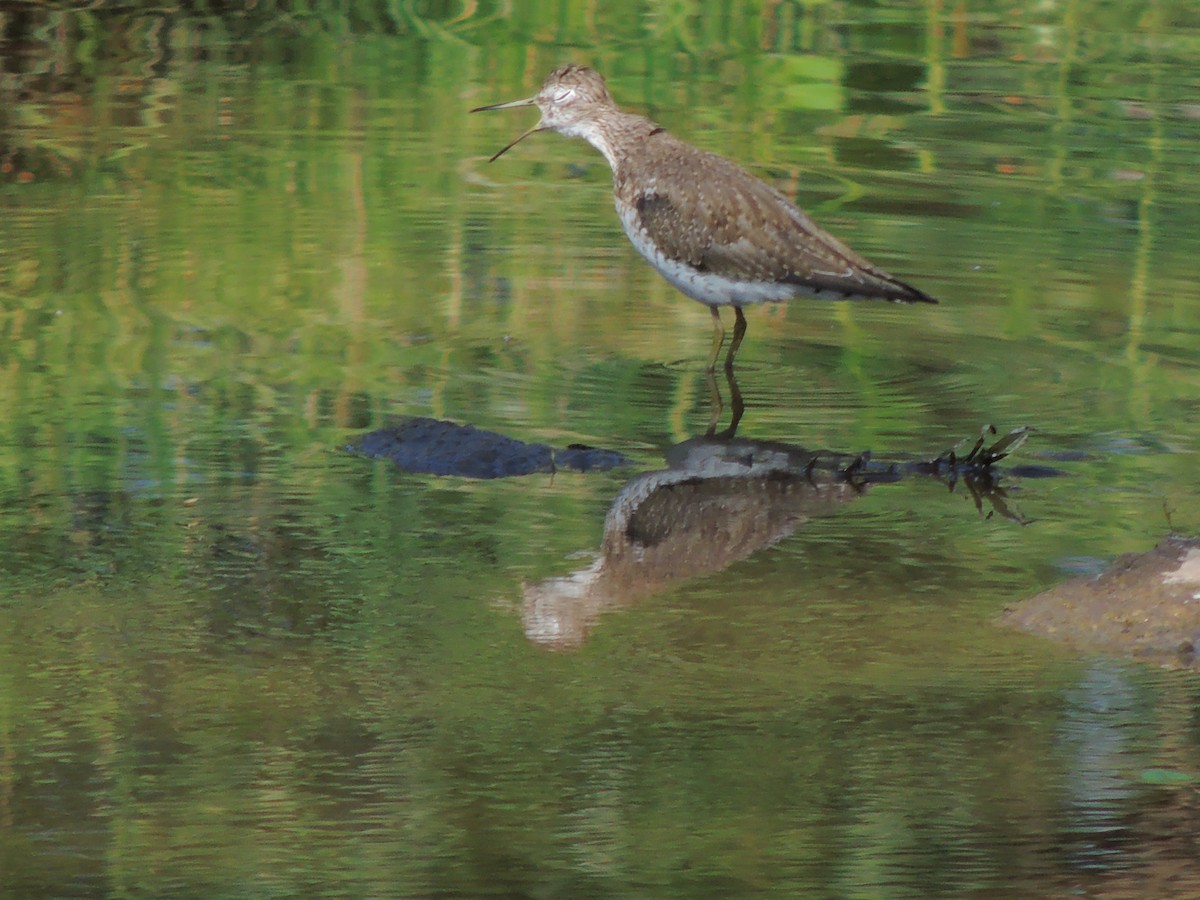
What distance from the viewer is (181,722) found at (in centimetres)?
457

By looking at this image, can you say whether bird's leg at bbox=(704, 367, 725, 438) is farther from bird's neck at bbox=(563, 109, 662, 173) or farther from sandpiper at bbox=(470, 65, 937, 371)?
bird's neck at bbox=(563, 109, 662, 173)

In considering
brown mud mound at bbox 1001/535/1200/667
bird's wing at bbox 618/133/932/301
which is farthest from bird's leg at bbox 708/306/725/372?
brown mud mound at bbox 1001/535/1200/667

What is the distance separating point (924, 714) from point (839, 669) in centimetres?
30

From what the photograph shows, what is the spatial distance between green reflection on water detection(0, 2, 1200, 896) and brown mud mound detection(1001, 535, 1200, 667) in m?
0.13

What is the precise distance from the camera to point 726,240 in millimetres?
7746

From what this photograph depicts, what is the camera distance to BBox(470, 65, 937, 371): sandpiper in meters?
7.57

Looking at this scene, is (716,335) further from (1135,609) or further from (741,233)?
(1135,609)

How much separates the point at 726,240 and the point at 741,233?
62mm

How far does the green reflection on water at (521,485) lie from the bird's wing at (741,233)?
1.21 feet

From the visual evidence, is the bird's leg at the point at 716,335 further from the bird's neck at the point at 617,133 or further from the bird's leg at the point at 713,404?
the bird's neck at the point at 617,133

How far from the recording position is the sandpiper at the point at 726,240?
7574 mm

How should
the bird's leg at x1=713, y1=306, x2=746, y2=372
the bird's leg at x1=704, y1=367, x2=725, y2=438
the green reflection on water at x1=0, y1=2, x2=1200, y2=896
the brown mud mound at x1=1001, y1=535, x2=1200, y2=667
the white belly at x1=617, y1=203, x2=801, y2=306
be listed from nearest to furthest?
the green reflection on water at x1=0, y1=2, x2=1200, y2=896
the brown mud mound at x1=1001, y1=535, x2=1200, y2=667
the bird's leg at x1=704, y1=367, x2=725, y2=438
the white belly at x1=617, y1=203, x2=801, y2=306
the bird's leg at x1=713, y1=306, x2=746, y2=372

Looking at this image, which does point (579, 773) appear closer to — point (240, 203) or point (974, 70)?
point (240, 203)

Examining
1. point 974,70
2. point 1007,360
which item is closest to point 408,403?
point 1007,360
